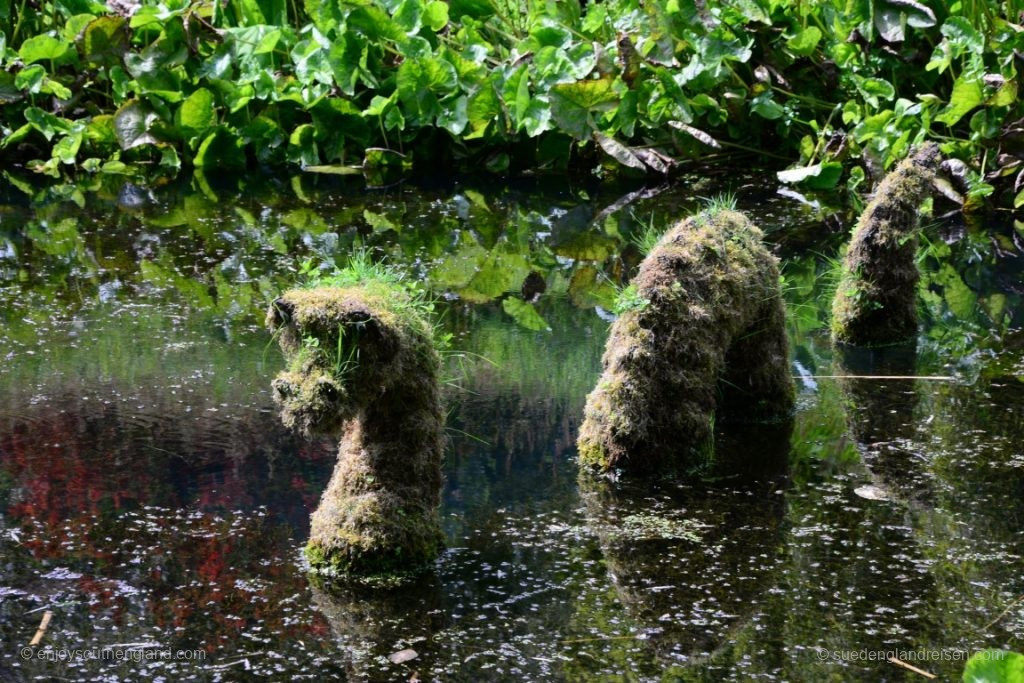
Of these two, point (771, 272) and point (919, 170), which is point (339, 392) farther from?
point (919, 170)

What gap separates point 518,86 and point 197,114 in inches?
80.5

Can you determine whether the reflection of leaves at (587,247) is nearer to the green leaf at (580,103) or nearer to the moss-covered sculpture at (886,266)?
the green leaf at (580,103)

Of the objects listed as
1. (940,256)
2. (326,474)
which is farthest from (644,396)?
(940,256)

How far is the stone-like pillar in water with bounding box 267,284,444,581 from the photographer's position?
2584 millimetres

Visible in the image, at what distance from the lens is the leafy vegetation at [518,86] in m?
6.65

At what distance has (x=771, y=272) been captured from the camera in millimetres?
3713

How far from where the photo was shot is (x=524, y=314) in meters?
4.86

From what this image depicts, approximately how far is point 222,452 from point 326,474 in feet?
1.20

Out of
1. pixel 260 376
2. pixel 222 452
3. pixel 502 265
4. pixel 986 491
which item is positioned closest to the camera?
pixel 986 491

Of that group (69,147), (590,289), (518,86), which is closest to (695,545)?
(590,289)

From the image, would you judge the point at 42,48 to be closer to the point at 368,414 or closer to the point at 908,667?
the point at 368,414

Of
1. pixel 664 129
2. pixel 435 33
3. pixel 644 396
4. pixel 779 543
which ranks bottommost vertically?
pixel 779 543
